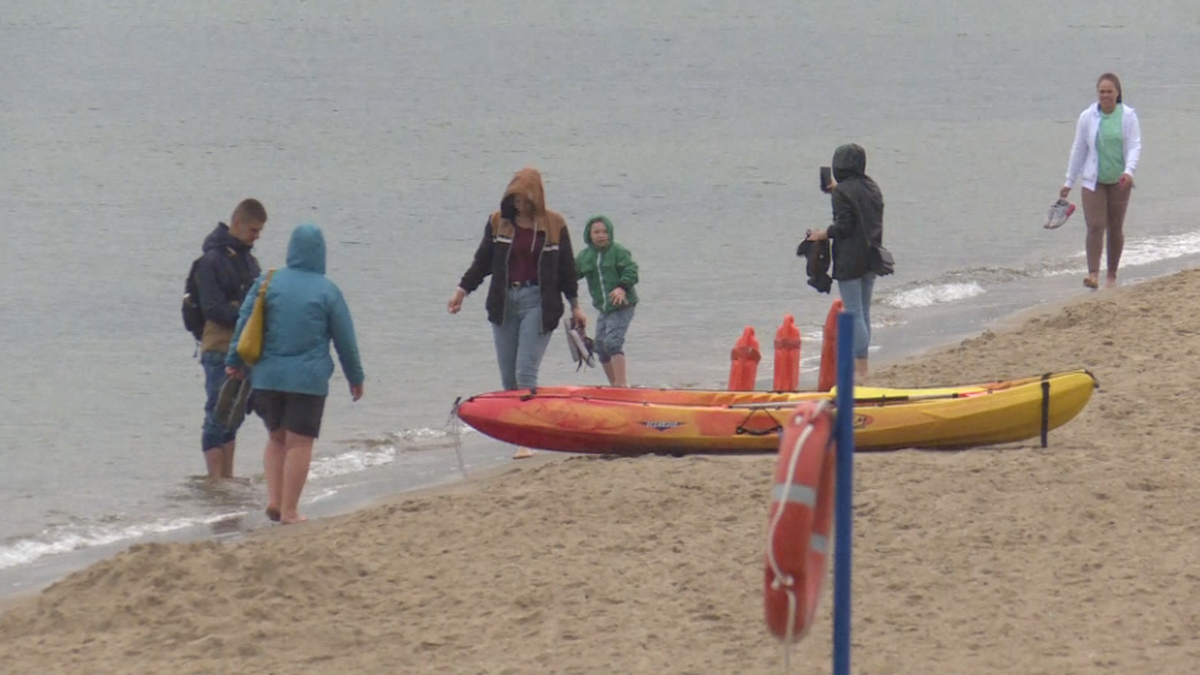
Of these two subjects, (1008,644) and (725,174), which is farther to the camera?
(725,174)

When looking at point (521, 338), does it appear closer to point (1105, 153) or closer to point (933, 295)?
point (1105, 153)

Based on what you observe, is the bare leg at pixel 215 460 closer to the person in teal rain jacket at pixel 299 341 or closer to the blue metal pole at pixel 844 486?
the person in teal rain jacket at pixel 299 341

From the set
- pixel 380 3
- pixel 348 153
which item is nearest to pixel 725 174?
pixel 348 153

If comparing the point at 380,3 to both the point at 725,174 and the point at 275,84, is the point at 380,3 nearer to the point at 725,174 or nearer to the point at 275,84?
the point at 275,84

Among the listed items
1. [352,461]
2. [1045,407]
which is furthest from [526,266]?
[1045,407]

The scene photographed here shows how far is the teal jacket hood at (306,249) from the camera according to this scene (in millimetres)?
8398

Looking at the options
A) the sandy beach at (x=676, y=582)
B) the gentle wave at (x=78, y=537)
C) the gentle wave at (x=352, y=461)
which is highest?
the sandy beach at (x=676, y=582)

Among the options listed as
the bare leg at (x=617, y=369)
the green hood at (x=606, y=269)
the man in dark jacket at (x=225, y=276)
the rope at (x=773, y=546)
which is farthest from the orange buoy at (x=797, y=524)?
the bare leg at (x=617, y=369)

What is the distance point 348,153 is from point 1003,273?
17289mm

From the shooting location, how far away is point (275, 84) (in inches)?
1816

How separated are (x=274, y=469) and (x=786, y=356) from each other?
3702 mm

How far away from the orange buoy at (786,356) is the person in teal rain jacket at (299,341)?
3.51 metres

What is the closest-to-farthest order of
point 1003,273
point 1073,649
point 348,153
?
point 1073,649, point 1003,273, point 348,153

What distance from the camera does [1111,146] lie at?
46.2 ft
